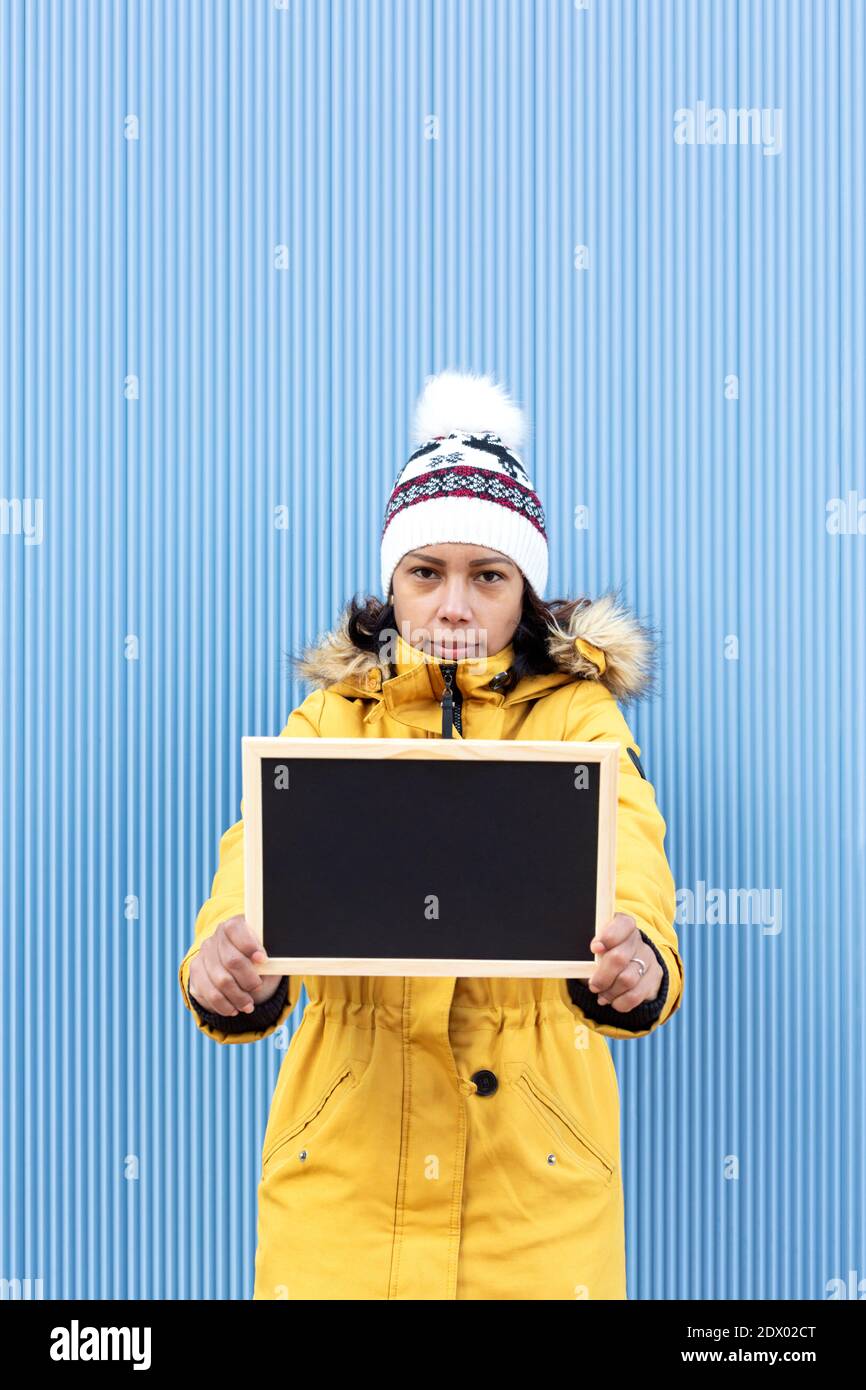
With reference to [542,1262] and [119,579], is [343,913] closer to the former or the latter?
[542,1262]

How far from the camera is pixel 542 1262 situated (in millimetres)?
1263

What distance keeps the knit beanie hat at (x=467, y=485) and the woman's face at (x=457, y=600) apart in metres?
0.02

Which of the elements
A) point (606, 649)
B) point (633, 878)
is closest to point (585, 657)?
point (606, 649)

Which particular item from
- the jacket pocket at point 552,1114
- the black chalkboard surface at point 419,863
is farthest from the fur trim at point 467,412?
the jacket pocket at point 552,1114

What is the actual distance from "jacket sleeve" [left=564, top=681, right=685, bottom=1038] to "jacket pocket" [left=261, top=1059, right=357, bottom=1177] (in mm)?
303

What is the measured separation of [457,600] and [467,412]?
12.5 inches

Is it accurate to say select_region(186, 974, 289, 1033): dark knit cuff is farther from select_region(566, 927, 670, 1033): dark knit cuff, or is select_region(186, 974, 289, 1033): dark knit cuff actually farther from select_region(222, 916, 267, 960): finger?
select_region(566, 927, 670, 1033): dark knit cuff

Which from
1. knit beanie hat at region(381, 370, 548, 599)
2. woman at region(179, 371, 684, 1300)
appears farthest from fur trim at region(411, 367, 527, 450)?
woman at region(179, 371, 684, 1300)

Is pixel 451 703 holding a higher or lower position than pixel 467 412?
lower

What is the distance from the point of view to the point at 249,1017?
3.78 ft

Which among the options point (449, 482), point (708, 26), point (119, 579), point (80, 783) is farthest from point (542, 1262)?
point (708, 26)

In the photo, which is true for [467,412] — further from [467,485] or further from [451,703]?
[451,703]

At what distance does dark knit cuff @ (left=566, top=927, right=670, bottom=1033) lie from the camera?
1.12 m

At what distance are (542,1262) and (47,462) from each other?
1461 millimetres
